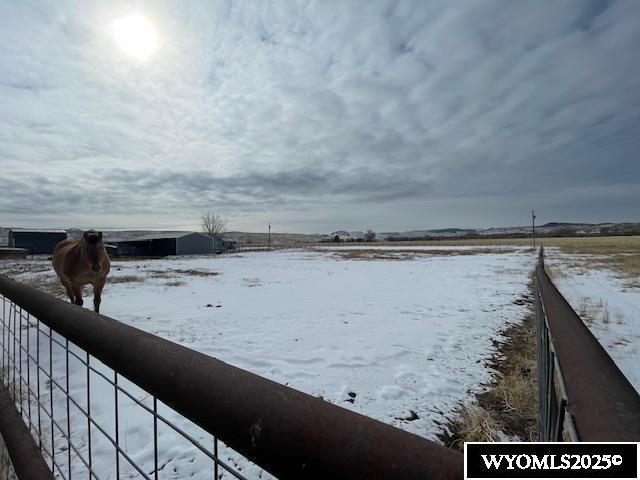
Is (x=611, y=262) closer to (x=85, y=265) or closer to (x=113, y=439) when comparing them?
(x=85, y=265)

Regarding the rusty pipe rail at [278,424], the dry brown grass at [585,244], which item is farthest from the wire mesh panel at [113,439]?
the dry brown grass at [585,244]

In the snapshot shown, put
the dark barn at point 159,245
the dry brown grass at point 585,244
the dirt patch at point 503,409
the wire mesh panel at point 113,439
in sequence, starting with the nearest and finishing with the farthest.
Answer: the wire mesh panel at point 113,439, the dirt patch at point 503,409, the dry brown grass at point 585,244, the dark barn at point 159,245

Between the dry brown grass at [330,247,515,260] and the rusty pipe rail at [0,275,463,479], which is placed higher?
the rusty pipe rail at [0,275,463,479]

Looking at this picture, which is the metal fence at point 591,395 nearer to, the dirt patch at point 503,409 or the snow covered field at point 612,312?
the dirt patch at point 503,409

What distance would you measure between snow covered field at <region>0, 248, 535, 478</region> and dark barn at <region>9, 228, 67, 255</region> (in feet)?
172

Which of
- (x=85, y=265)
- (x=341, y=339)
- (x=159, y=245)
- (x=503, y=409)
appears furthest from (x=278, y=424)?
(x=159, y=245)

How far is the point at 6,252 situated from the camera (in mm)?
43594

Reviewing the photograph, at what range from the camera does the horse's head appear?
26.9ft

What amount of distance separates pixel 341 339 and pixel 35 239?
65432 millimetres

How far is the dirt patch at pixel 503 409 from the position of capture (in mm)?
3600

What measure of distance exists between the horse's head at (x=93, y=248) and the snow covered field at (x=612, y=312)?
1026 cm

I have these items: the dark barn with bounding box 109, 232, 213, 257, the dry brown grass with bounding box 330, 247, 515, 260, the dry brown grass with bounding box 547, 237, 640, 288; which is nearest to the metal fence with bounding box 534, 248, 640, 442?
the dry brown grass with bounding box 547, 237, 640, 288

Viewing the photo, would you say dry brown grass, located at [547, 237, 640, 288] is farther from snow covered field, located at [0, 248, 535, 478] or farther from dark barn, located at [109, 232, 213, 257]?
dark barn, located at [109, 232, 213, 257]

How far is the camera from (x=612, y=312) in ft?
30.2
